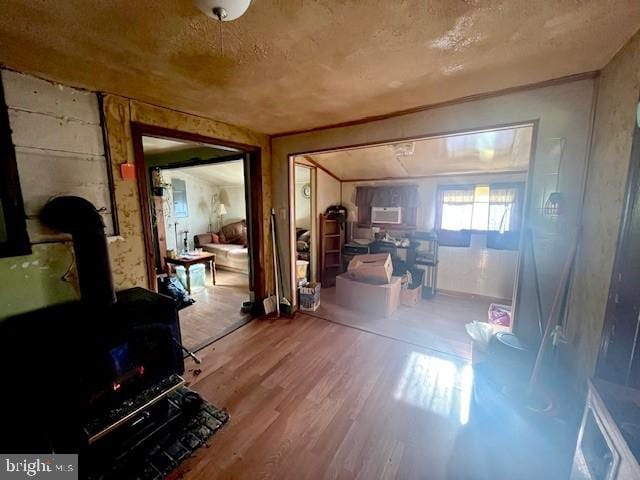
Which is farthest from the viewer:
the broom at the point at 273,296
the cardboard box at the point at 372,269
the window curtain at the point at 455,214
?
the window curtain at the point at 455,214

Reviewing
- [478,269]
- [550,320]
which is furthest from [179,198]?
[550,320]

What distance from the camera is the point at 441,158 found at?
3393 mm

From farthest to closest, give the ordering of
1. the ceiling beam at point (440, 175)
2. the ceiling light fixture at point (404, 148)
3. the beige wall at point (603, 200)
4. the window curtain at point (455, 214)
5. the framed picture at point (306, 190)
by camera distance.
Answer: the framed picture at point (306, 190)
the window curtain at point (455, 214)
the ceiling beam at point (440, 175)
the ceiling light fixture at point (404, 148)
the beige wall at point (603, 200)

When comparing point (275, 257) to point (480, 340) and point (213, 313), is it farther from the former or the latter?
point (480, 340)

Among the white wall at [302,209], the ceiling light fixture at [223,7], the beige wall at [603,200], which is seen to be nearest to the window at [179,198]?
the white wall at [302,209]

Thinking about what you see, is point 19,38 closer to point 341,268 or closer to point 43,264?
point 43,264

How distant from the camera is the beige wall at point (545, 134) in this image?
159 cm

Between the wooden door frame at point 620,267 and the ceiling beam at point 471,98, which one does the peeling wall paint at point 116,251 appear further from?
the wooden door frame at point 620,267

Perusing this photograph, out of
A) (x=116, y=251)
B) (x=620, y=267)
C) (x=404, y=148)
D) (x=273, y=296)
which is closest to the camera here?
(x=620, y=267)

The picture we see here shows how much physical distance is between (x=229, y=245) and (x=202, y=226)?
3.69 feet

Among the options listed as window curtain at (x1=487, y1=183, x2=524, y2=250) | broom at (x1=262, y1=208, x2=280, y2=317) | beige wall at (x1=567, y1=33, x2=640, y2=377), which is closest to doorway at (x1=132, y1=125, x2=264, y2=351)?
broom at (x1=262, y1=208, x2=280, y2=317)

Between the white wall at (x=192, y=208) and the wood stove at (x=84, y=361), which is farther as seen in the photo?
the white wall at (x=192, y=208)

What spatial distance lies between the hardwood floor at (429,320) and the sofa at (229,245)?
85.1 inches

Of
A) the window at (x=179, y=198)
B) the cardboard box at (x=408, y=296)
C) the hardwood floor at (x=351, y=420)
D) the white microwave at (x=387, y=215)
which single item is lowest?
the hardwood floor at (x=351, y=420)
